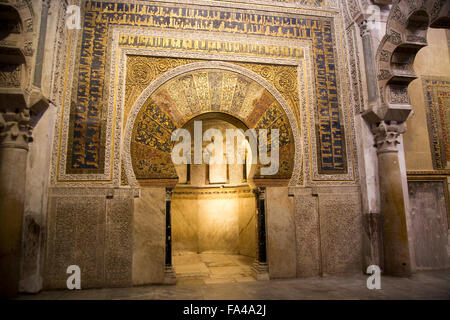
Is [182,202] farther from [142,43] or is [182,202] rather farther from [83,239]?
[142,43]

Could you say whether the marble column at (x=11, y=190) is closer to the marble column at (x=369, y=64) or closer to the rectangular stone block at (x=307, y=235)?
the rectangular stone block at (x=307, y=235)

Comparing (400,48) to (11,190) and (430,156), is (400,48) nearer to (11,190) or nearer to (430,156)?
(430,156)

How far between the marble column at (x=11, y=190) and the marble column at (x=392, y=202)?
513 cm

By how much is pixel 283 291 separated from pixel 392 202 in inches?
87.8

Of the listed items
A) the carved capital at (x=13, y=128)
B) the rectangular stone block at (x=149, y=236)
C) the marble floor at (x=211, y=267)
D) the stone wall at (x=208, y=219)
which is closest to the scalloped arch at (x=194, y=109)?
the rectangular stone block at (x=149, y=236)

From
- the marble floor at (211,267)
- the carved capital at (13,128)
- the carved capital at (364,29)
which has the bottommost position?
the marble floor at (211,267)

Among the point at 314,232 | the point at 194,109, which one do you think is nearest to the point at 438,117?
the point at 314,232

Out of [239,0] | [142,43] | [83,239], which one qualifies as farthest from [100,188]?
[239,0]

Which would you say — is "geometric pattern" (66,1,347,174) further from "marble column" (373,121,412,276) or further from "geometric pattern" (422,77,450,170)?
"geometric pattern" (422,77,450,170)

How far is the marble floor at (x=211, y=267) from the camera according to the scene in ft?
15.1

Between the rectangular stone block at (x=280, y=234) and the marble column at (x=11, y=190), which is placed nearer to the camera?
the marble column at (x=11, y=190)

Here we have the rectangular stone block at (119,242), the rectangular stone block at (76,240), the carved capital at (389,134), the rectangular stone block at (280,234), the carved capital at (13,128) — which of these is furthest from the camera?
the carved capital at (389,134)

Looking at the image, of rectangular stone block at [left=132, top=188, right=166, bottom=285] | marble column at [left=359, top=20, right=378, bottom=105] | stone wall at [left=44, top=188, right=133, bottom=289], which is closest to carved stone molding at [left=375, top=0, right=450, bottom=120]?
marble column at [left=359, top=20, right=378, bottom=105]

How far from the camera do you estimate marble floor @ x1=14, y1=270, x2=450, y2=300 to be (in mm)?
3639
